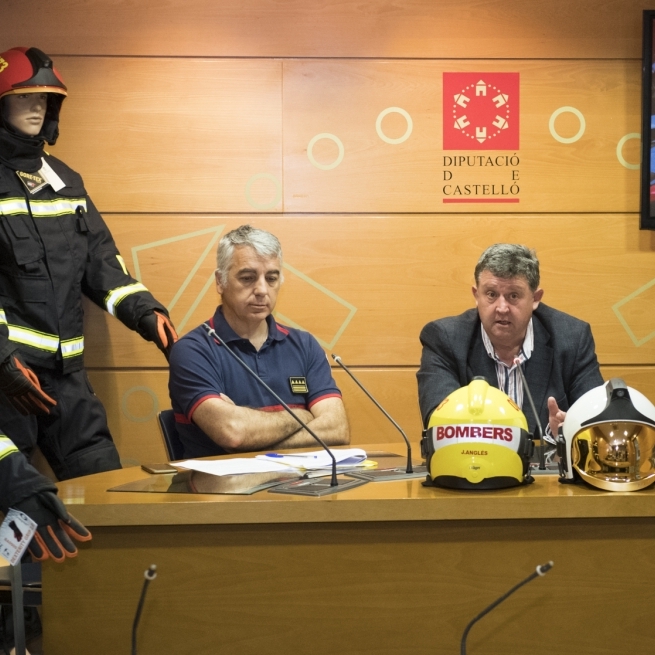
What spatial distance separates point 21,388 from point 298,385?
808 millimetres

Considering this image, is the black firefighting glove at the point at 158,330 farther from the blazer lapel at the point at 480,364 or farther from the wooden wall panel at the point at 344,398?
the blazer lapel at the point at 480,364

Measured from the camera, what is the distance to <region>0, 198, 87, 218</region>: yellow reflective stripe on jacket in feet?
9.98

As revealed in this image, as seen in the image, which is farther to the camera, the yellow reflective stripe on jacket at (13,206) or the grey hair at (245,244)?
the yellow reflective stripe on jacket at (13,206)

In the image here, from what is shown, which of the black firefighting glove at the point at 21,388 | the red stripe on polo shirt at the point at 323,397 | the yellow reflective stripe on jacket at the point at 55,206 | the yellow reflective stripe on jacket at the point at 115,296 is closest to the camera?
the black firefighting glove at the point at 21,388

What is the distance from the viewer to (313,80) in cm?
361

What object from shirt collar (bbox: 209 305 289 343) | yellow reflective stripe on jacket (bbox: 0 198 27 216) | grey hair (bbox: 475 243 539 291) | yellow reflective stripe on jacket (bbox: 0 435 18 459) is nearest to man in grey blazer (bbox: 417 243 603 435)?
grey hair (bbox: 475 243 539 291)

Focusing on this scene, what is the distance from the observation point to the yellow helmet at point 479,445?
1.76 metres

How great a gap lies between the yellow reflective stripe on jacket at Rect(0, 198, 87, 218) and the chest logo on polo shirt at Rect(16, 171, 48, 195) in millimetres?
42

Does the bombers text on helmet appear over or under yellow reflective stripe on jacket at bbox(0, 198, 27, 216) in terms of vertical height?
over

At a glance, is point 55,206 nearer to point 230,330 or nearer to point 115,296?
point 115,296

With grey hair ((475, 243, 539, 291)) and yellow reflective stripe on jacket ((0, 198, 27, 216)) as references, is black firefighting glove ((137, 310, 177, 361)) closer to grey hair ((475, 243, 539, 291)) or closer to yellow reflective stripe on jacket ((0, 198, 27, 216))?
yellow reflective stripe on jacket ((0, 198, 27, 216))

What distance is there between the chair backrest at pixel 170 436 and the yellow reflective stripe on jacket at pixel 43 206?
32.9 inches

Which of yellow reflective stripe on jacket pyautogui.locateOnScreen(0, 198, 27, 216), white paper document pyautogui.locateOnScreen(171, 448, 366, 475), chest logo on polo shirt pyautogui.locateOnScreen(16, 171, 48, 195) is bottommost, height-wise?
white paper document pyautogui.locateOnScreen(171, 448, 366, 475)

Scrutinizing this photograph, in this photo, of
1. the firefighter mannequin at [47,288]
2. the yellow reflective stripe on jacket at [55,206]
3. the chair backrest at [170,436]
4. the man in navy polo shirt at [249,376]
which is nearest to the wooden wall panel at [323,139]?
the yellow reflective stripe on jacket at [55,206]
